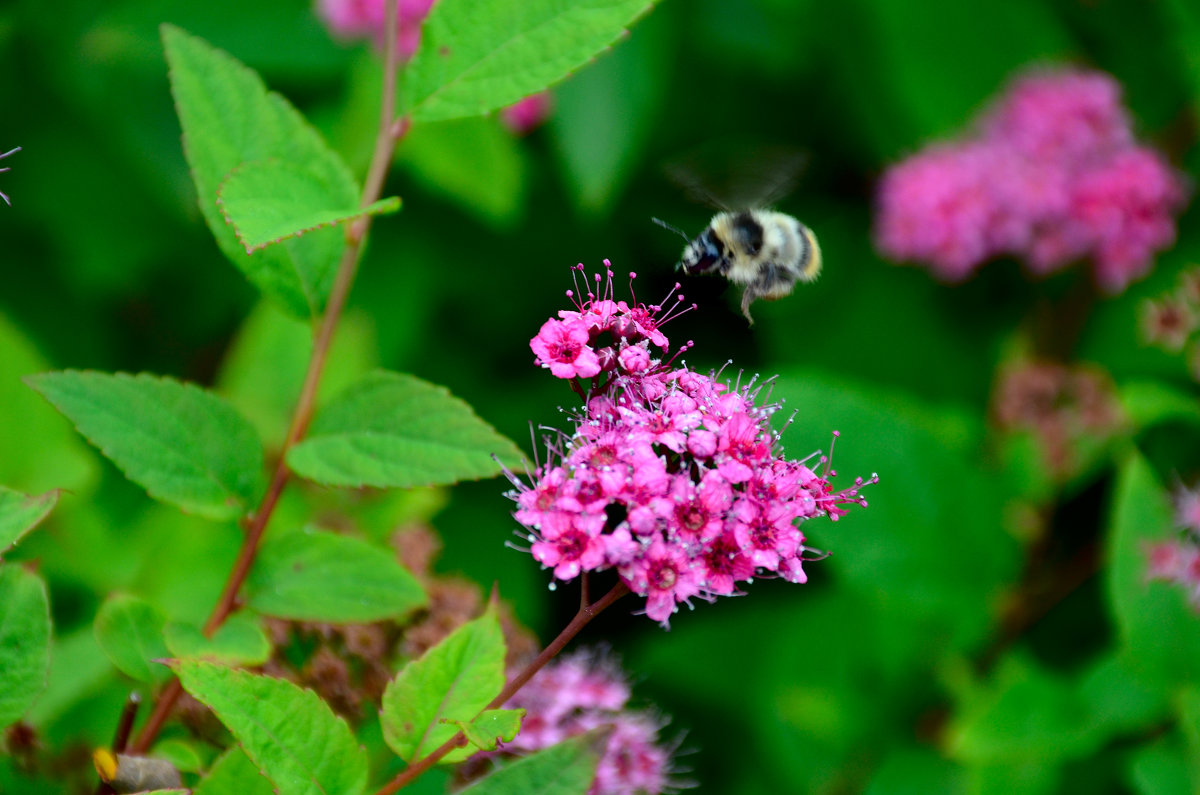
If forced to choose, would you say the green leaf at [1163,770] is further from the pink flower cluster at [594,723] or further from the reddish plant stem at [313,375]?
the reddish plant stem at [313,375]

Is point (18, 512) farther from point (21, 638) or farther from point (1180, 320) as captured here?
point (1180, 320)

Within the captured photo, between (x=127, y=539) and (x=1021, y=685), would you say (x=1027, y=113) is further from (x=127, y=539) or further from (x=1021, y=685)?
(x=127, y=539)

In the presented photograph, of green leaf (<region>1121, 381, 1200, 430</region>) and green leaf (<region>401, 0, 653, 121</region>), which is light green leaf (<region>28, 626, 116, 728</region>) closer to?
green leaf (<region>401, 0, 653, 121</region>)

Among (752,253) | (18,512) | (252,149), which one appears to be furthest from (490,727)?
(752,253)

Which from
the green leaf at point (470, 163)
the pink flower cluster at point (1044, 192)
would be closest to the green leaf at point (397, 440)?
the green leaf at point (470, 163)

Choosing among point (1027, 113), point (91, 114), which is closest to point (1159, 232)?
point (1027, 113)

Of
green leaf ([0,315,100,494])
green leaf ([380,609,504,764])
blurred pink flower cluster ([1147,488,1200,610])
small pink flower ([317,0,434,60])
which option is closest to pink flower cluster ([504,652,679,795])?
green leaf ([380,609,504,764])
